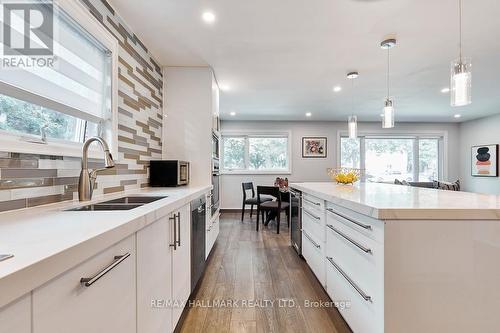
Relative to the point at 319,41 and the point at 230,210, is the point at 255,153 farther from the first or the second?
the point at 319,41

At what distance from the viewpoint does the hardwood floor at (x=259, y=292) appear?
171cm

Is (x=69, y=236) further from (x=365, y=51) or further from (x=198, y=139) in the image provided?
(x=365, y=51)

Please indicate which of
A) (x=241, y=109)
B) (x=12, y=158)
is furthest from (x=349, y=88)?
(x=12, y=158)

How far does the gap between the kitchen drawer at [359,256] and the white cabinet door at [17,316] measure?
1290 millimetres

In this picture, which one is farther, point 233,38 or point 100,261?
point 233,38

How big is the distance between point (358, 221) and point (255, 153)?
5140 mm

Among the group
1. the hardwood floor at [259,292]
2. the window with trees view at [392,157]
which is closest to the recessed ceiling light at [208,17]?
the hardwood floor at [259,292]

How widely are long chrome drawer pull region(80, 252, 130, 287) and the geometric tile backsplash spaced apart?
661mm

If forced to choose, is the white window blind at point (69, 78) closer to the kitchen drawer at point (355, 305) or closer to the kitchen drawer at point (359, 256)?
the kitchen drawer at point (359, 256)

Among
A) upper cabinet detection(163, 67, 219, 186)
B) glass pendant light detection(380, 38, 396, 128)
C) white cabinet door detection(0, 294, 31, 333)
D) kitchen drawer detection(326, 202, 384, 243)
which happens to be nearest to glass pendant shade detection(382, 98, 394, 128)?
glass pendant light detection(380, 38, 396, 128)

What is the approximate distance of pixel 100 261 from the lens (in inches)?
30.6

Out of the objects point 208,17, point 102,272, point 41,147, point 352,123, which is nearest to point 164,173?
point 41,147

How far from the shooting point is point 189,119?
3.06 meters

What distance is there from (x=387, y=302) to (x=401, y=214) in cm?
42
